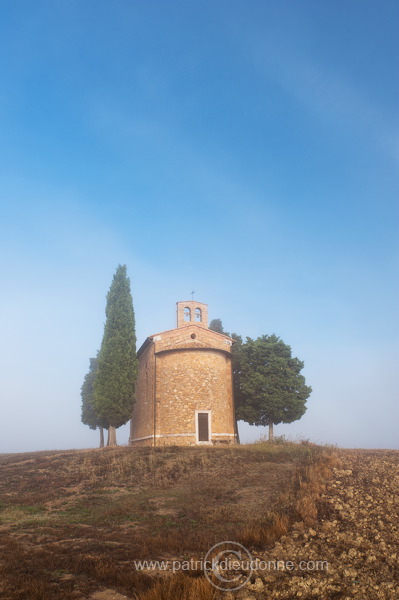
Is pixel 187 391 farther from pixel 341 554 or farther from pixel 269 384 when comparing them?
pixel 341 554

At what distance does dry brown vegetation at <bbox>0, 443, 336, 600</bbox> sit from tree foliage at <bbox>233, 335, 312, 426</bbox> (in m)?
6.32

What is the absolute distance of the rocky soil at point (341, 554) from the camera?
23.3ft

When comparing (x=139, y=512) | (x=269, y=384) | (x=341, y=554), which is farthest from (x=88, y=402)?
(x=341, y=554)

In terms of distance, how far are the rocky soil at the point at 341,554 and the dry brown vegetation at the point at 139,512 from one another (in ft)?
2.09

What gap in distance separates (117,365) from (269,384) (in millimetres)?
11320

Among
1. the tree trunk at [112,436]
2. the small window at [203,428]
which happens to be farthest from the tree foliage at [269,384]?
the tree trunk at [112,436]

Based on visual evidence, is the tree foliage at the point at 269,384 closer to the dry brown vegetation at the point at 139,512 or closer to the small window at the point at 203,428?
the small window at the point at 203,428

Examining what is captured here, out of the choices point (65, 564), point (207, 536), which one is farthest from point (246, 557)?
point (65, 564)

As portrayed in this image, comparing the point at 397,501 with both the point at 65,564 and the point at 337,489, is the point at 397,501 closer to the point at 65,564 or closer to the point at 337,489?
the point at 337,489

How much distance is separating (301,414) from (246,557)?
2234 cm

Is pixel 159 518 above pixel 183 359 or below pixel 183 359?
below

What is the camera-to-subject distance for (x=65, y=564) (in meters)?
8.23

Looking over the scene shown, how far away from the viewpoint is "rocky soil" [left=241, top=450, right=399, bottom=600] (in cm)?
710

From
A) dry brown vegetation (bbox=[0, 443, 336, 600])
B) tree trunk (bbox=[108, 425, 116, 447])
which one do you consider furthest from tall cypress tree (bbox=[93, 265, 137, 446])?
dry brown vegetation (bbox=[0, 443, 336, 600])
